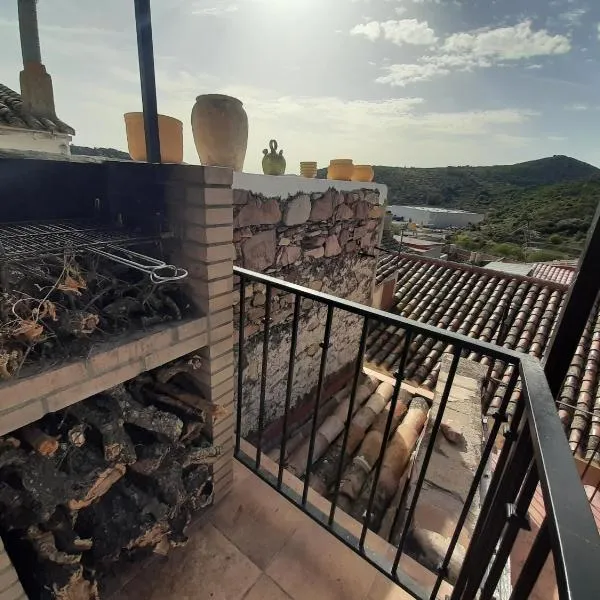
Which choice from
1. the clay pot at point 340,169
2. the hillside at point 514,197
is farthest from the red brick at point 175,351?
the hillside at point 514,197

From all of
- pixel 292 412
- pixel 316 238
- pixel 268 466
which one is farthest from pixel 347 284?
pixel 268 466

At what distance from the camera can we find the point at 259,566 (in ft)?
5.00

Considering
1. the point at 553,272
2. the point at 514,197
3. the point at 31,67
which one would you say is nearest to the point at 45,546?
the point at 31,67

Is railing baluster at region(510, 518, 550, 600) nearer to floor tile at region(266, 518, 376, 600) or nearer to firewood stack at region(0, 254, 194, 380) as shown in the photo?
floor tile at region(266, 518, 376, 600)

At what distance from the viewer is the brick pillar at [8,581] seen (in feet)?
3.21

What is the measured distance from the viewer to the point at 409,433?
3082 millimetres

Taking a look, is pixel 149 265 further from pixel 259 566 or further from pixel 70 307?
pixel 259 566

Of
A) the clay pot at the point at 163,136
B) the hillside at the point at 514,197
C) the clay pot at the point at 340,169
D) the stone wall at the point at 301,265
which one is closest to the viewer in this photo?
the clay pot at the point at 163,136

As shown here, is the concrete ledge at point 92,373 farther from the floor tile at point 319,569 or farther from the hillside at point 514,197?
the hillside at point 514,197

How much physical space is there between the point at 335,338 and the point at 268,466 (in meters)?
1.89

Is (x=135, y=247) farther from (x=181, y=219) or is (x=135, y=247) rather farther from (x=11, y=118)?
(x=11, y=118)

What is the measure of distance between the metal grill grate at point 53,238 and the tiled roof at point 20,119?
557 centimetres

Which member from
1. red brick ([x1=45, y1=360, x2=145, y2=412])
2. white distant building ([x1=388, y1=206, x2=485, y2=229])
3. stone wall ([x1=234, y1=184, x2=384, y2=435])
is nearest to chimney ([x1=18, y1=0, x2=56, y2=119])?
stone wall ([x1=234, y1=184, x2=384, y2=435])

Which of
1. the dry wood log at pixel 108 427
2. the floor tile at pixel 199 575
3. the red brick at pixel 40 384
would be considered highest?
the red brick at pixel 40 384
